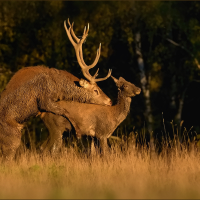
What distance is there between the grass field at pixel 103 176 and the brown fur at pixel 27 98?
450 millimetres

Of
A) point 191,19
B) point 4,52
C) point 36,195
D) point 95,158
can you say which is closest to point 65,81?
point 95,158

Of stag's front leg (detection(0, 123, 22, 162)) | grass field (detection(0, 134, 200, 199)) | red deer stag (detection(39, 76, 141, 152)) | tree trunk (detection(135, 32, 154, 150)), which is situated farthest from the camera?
tree trunk (detection(135, 32, 154, 150))

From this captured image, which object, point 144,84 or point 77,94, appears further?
point 144,84

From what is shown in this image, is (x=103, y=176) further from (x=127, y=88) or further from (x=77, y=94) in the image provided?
(x=127, y=88)

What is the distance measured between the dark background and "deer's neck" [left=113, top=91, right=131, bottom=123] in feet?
13.5

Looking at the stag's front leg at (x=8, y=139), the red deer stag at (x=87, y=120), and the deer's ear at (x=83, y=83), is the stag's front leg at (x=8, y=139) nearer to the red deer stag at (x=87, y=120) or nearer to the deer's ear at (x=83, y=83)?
the red deer stag at (x=87, y=120)

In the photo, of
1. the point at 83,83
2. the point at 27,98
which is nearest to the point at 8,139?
the point at 27,98

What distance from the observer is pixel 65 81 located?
11734mm

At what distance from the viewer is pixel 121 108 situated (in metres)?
12.3

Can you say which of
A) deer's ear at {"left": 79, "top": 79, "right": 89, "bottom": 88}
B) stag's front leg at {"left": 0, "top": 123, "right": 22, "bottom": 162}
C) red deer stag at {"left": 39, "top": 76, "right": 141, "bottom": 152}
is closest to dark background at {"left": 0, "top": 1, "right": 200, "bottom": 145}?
red deer stag at {"left": 39, "top": 76, "right": 141, "bottom": 152}

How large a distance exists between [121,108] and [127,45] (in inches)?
240

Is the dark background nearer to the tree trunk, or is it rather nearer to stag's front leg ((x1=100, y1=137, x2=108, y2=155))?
the tree trunk

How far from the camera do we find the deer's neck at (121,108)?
1223 centimetres

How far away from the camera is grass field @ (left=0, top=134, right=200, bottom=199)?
8.13m
